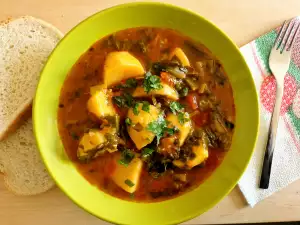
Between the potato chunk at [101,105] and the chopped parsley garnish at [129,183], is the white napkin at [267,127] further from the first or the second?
the potato chunk at [101,105]

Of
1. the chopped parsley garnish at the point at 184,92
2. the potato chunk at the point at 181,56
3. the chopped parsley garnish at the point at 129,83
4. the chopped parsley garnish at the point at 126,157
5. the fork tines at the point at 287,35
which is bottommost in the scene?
the chopped parsley garnish at the point at 126,157

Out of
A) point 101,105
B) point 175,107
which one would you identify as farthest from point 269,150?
point 101,105

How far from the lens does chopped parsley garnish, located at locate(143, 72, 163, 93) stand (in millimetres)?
2855

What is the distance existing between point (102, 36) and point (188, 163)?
40.5 inches

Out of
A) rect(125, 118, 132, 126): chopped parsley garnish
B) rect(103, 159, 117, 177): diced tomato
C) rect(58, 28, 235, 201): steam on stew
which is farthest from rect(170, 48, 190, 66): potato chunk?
rect(103, 159, 117, 177): diced tomato

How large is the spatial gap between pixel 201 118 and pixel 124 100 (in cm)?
53

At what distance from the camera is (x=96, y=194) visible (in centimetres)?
298

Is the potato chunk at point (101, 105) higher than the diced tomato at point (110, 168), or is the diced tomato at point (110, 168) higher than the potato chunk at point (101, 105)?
the potato chunk at point (101, 105)

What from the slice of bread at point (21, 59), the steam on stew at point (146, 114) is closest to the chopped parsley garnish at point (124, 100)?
the steam on stew at point (146, 114)

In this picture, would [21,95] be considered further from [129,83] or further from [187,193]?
[187,193]

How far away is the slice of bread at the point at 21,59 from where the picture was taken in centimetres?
327

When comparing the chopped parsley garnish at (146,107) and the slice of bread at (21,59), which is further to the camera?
the slice of bread at (21,59)

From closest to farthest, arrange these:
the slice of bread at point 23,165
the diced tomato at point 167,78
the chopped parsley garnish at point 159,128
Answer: the chopped parsley garnish at point 159,128, the diced tomato at point 167,78, the slice of bread at point 23,165

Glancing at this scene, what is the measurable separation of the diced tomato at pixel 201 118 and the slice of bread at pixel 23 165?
113 centimetres
